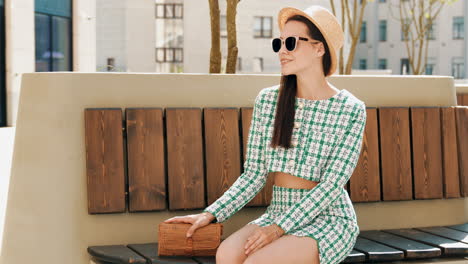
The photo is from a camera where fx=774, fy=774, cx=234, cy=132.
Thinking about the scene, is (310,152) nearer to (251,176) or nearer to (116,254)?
(251,176)

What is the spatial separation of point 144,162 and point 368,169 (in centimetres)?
147

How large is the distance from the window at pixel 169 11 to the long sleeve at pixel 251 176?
49674mm

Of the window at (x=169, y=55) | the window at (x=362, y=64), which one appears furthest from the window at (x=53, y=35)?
the window at (x=362, y=64)

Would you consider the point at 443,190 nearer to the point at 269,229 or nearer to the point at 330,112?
the point at 330,112

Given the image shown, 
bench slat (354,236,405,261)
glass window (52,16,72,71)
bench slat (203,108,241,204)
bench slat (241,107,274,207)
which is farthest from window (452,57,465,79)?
bench slat (354,236,405,261)

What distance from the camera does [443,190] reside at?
17.3 feet

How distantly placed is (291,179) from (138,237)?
1.17 m

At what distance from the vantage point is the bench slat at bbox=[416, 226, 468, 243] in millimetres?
4681

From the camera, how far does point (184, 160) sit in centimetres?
473

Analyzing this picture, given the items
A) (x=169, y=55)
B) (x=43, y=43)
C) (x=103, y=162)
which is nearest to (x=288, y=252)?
(x=103, y=162)

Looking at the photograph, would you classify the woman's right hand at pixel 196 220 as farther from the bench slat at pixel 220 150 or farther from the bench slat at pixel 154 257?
the bench slat at pixel 220 150

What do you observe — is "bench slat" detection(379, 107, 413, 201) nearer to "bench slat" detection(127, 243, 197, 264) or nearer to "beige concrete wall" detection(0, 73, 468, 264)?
"beige concrete wall" detection(0, 73, 468, 264)

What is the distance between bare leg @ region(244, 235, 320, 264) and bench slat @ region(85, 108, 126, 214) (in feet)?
4.19

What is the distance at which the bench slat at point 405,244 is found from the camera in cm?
427
